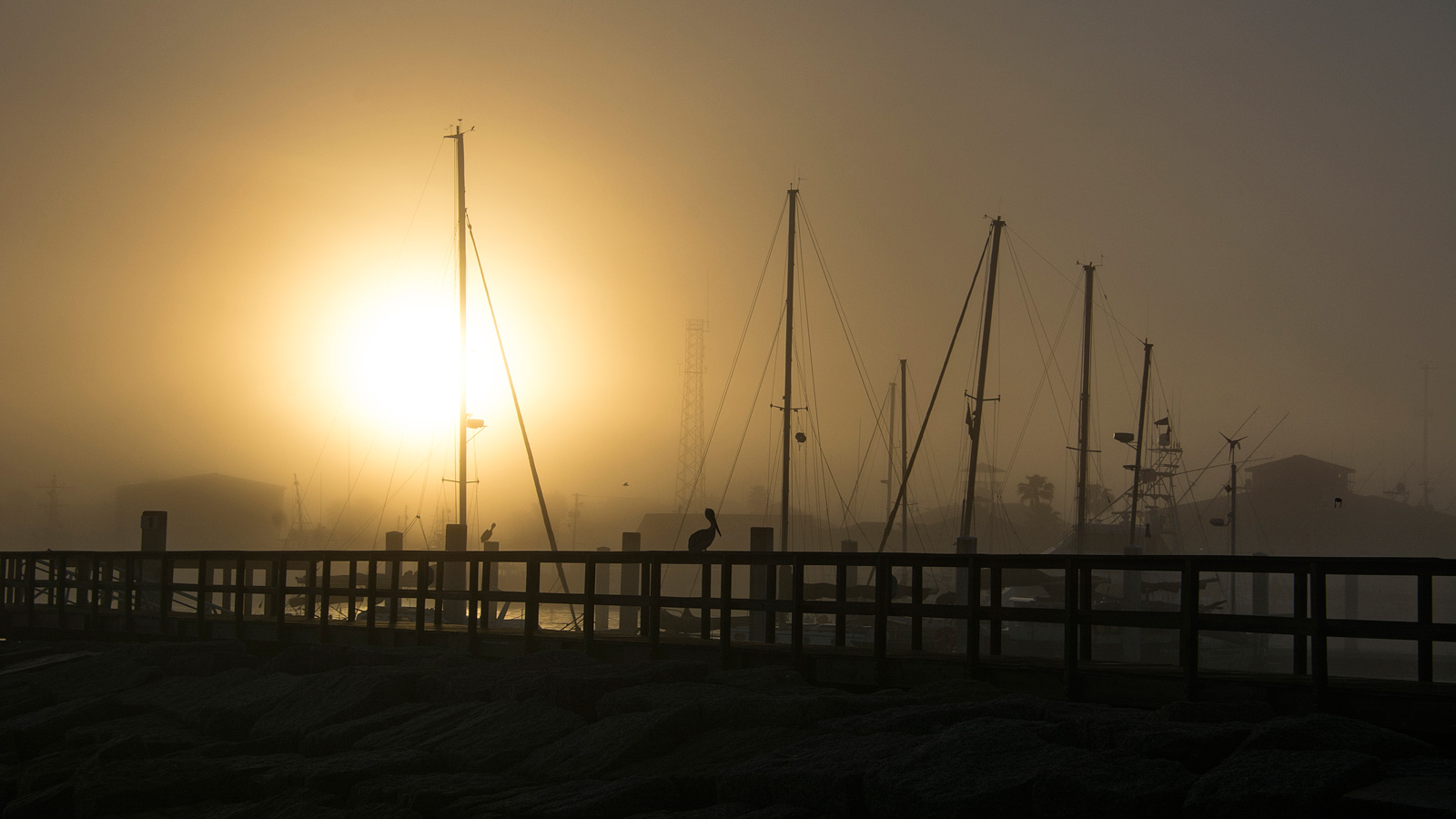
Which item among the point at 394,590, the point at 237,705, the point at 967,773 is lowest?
the point at 237,705

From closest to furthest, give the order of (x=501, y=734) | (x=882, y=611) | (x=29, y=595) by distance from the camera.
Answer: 1. (x=501, y=734)
2. (x=882, y=611)
3. (x=29, y=595)

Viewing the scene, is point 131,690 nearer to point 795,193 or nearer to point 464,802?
point 464,802

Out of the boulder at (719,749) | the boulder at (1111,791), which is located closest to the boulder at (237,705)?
the boulder at (719,749)

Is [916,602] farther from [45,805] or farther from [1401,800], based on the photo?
[45,805]

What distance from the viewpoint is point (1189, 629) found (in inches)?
360

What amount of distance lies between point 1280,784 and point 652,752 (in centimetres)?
443

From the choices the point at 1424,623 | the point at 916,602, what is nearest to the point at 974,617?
the point at 916,602

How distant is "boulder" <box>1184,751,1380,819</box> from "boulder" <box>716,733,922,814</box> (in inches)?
70.9

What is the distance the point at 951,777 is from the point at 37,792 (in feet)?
25.8

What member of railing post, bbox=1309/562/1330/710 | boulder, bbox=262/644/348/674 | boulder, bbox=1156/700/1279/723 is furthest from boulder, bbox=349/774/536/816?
boulder, bbox=262/644/348/674

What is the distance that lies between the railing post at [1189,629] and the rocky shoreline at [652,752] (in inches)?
38.1

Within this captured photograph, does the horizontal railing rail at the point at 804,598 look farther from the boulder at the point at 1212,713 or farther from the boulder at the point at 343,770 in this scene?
the boulder at the point at 343,770

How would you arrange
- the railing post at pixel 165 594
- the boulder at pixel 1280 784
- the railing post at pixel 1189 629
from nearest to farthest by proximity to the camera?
the boulder at pixel 1280 784 → the railing post at pixel 1189 629 → the railing post at pixel 165 594

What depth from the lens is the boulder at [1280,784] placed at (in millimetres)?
5531
